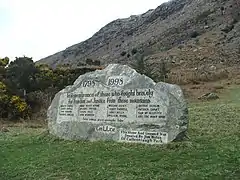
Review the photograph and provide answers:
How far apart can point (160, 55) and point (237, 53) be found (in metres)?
Answer: 9.14

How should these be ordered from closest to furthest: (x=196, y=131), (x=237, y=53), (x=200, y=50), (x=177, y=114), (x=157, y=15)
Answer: (x=177, y=114) → (x=196, y=131) → (x=237, y=53) → (x=200, y=50) → (x=157, y=15)

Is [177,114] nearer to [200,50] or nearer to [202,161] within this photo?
[202,161]

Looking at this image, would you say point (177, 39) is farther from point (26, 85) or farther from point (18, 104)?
point (18, 104)

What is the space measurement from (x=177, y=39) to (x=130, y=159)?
46721 millimetres

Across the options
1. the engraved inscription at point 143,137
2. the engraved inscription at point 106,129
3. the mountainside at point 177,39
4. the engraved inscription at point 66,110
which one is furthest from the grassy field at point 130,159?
the mountainside at point 177,39

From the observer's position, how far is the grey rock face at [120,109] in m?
10.8

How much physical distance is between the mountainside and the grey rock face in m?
25.7

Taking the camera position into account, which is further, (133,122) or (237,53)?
(237,53)

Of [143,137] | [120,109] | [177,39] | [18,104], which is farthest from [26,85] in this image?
[177,39]

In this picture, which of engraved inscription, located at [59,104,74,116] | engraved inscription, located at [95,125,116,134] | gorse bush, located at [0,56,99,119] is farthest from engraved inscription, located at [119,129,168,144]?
gorse bush, located at [0,56,99,119]

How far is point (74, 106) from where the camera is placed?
517 inches

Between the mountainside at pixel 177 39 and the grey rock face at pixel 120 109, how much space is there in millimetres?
25710

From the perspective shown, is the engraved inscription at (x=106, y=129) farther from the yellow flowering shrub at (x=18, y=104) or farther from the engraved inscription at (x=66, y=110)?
the yellow flowering shrub at (x=18, y=104)

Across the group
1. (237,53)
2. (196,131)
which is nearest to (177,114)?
(196,131)
